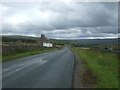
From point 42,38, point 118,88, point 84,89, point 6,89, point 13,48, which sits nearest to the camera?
point 6,89

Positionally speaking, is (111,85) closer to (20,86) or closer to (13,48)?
(20,86)

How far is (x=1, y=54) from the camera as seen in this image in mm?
25781

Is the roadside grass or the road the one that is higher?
the road

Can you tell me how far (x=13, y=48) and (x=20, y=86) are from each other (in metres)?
22.6

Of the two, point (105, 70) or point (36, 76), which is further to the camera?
point (105, 70)

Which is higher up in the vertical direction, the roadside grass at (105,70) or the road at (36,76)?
the road at (36,76)

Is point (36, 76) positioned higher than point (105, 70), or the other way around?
point (36, 76)

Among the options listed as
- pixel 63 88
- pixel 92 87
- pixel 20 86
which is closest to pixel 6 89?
pixel 20 86

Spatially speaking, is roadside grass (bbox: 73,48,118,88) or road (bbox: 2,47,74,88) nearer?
road (bbox: 2,47,74,88)

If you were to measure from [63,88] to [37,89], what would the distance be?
3.62 feet

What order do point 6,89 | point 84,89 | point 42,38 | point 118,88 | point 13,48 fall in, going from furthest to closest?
point 42,38, point 13,48, point 118,88, point 84,89, point 6,89

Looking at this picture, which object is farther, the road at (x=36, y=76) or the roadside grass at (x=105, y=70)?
the roadside grass at (x=105, y=70)

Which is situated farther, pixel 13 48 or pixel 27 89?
pixel 13 48

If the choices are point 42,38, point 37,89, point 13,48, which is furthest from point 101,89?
point 42,38
